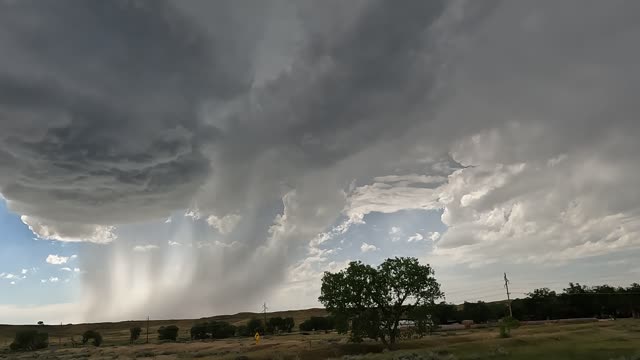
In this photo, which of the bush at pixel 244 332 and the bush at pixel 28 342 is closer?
the bush at pixel 28 342

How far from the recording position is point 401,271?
85.5 metres

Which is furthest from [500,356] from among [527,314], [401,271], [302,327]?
[302,327]

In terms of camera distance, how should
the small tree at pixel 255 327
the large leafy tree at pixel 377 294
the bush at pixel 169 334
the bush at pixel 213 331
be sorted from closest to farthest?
the large leafy tree at pixel 377 294
the bush at pixel 169 334
the bush at pixel 213 331
the small tree at pixel 255 327

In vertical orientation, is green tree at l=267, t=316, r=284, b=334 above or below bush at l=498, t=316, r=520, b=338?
above

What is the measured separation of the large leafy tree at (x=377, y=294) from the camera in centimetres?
8338

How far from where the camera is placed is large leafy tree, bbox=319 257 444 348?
83375 mm

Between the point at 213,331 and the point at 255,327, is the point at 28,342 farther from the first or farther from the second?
the point at 255,327

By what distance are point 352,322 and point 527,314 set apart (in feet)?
381

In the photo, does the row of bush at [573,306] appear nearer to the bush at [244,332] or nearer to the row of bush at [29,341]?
the bush at [244,332]

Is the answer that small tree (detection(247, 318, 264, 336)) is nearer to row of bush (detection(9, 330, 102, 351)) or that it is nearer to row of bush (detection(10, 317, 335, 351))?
row of bush (detection(10, 317, 335, 351))

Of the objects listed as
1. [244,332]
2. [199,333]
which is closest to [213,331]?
[199,333]

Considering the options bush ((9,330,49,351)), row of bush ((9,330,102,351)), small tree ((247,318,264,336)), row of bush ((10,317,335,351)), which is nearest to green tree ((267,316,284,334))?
row of bush ((10,317,335,351))

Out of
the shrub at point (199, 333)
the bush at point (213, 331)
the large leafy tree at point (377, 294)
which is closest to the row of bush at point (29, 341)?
the shrub at point (199, 333)

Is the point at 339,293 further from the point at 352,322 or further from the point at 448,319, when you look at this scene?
the point at 448,319
